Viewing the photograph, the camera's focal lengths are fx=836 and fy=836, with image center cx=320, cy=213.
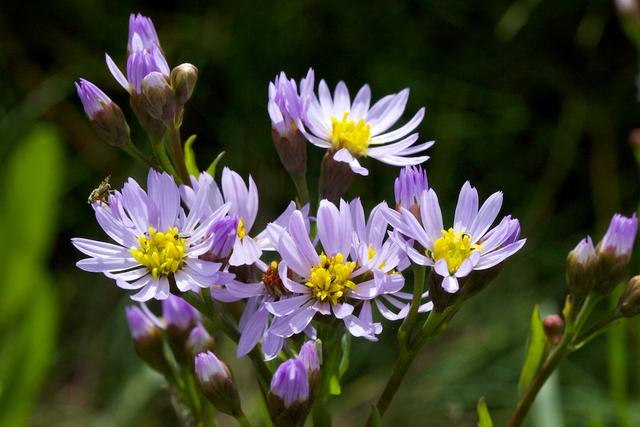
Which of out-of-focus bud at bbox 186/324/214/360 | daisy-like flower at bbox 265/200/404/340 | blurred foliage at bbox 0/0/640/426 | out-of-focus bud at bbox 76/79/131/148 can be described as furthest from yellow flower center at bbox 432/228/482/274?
blurred foliage at bbox 0/0/640/426

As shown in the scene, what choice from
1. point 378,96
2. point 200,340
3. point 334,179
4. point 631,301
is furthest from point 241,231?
point 378,96

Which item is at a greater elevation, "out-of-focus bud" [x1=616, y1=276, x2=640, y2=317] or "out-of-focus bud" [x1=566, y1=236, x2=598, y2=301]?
"out-of-focus bud" [x1=566, y1=236, x2=598, y2=301]

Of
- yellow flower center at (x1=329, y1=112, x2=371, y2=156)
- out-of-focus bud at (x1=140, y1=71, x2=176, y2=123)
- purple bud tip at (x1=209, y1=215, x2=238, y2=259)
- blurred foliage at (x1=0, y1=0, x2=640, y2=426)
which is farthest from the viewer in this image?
blurred foliage at (x1=0, y1=0, x2=640, y2=426)

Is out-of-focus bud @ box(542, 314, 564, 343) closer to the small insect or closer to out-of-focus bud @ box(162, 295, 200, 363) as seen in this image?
out-of-focus bud @ box(162, 295, 200, 363)

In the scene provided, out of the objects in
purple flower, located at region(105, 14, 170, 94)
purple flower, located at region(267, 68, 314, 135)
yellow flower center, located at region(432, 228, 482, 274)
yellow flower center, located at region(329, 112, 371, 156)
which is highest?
purple flower, located at region(105, 14, 170, 94)

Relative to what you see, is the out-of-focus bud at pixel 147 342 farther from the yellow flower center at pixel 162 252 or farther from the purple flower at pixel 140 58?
the purple flower at pixel 140 58

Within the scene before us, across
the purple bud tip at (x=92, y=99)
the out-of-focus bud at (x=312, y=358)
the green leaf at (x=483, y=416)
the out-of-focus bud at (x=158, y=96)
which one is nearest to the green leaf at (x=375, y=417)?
the out-of-focus bud at (x=312, y=358)

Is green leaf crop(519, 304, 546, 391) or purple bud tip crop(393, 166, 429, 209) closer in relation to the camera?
purple bud tip crop(393, 166, 429, 209)

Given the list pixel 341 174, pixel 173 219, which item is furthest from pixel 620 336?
pixel 173 219
